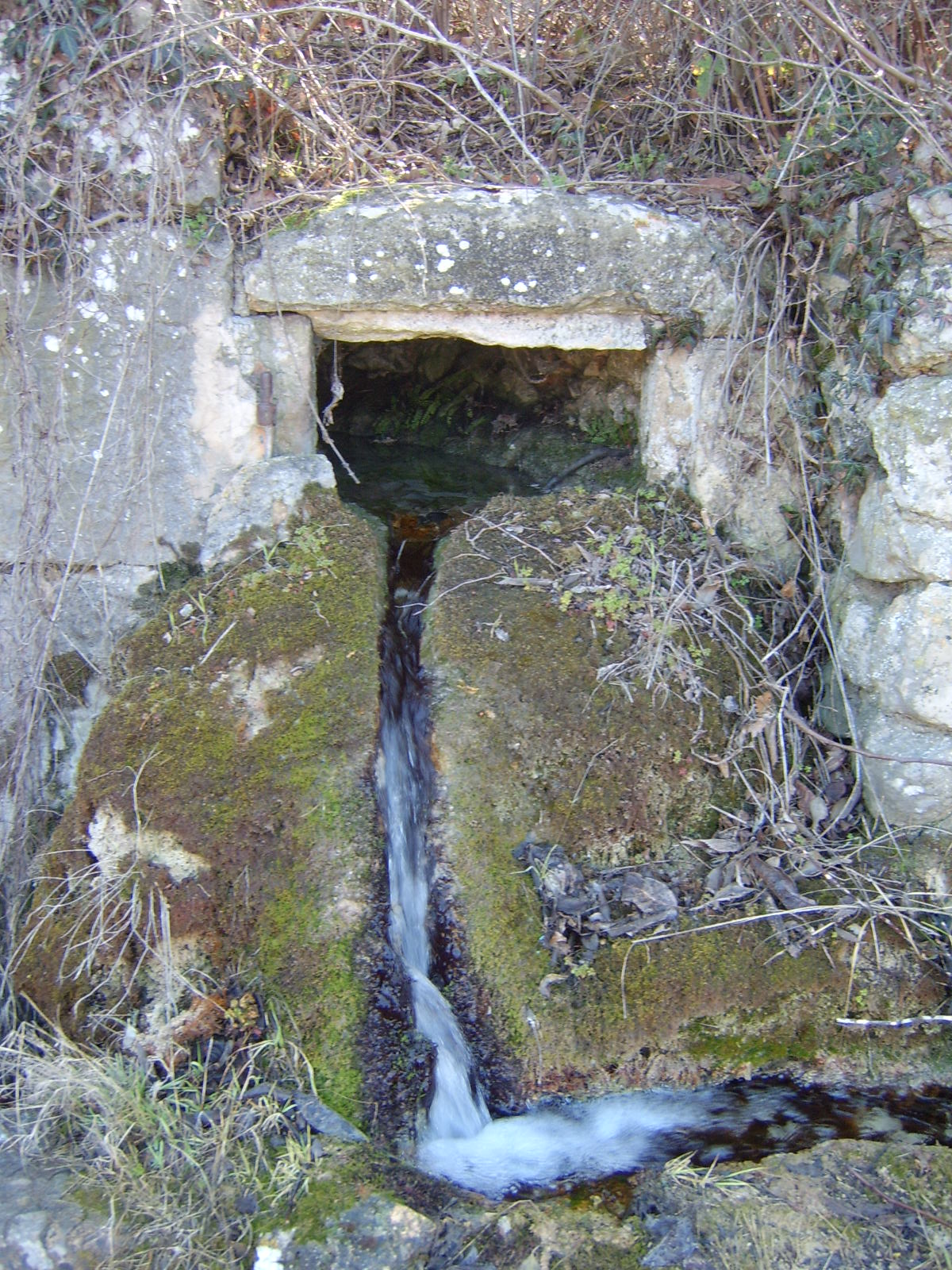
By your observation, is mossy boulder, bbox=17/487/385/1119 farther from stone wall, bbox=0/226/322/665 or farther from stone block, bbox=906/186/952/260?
stone block, bbox=906/186/952/260

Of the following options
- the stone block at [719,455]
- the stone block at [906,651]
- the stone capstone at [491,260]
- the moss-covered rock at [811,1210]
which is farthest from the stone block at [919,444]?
the moss-covered rock at [811,1210]

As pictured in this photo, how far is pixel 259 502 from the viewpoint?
334cm

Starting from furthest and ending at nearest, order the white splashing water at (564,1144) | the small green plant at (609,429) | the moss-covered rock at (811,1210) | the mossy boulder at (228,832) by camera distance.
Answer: the small green plant at (609,429)
the mossy boulder at (228,832)
the white splashing water at (564,1144)
the moss-covered rock at (811,1210)

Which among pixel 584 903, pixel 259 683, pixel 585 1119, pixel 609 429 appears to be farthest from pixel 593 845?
pixel 609 429

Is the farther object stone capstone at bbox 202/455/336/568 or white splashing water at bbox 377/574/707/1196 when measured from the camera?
stone capstone at bbox 202/455/336/568

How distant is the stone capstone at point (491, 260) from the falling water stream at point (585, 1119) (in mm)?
1751

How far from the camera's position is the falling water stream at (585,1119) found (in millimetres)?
2443

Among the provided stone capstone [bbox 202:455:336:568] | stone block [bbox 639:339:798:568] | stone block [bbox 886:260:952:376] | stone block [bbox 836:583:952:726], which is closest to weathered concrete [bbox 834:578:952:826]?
stone block [bbox 836:583:952:726]

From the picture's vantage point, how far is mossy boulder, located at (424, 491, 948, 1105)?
2.56m

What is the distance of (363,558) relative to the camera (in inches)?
129

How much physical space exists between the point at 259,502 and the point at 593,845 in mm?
1665

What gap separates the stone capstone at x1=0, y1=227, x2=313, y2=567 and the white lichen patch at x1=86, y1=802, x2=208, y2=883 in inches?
41.5

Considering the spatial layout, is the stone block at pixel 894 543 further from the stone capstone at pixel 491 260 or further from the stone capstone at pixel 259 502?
the stone capstone at pixel 259 502

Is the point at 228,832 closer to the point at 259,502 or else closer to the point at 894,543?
the point at 259,502
